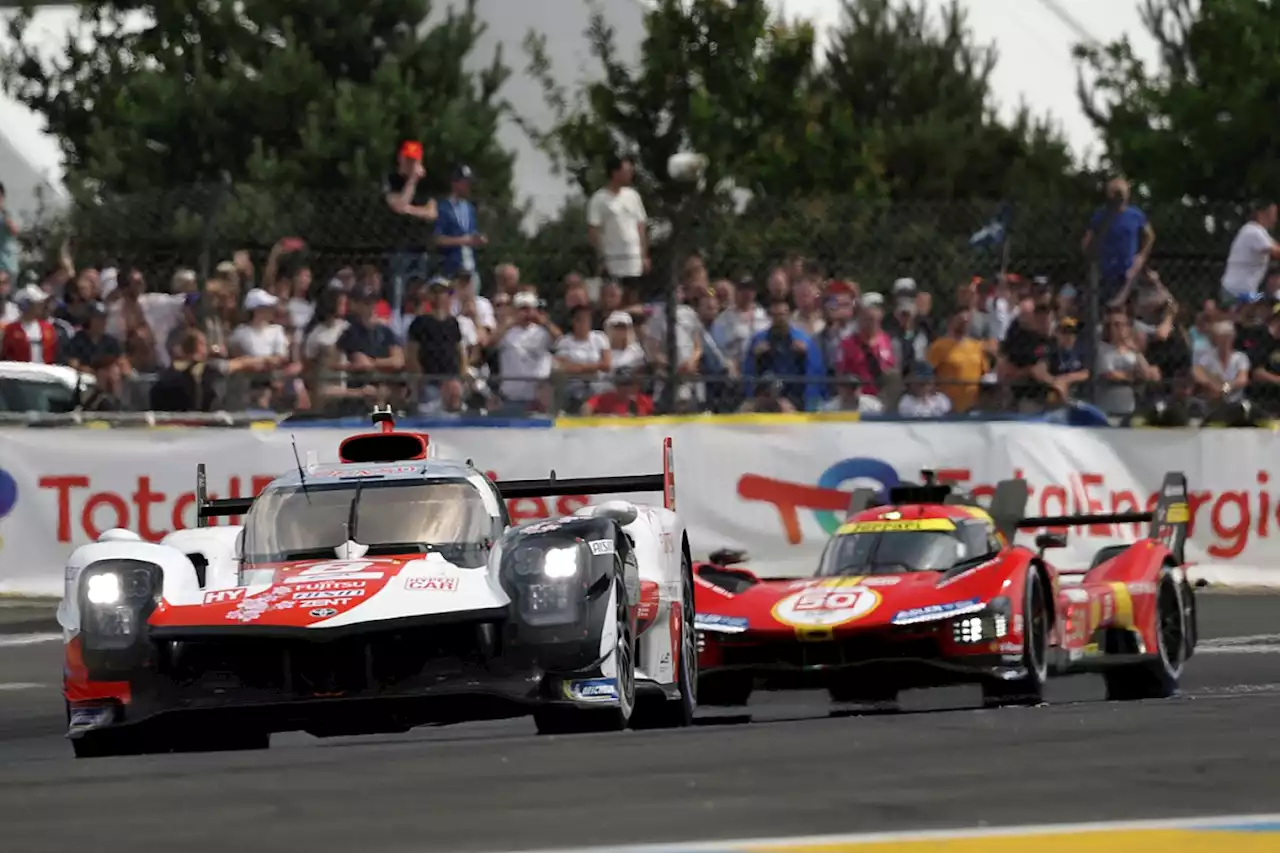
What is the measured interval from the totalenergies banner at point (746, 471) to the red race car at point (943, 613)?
3174 mm

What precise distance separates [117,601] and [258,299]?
822 centimetres

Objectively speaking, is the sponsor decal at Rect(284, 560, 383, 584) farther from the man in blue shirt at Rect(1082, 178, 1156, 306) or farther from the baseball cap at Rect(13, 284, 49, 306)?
the man in blue shirt at Rect(1082, 178, 1156, 306)

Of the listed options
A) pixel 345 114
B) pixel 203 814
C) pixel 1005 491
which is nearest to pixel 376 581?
pixel 203 814

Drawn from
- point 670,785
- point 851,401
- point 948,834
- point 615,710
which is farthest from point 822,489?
point 948,834

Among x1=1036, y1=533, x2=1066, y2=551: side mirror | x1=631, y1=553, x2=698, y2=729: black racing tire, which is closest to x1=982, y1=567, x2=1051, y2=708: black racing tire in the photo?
x1=1036, y1=533, x2=1066, y2=551: side mirror

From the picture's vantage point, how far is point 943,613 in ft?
37.6

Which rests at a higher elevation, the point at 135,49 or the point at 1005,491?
the point at 135,49

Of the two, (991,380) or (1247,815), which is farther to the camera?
(991,380)

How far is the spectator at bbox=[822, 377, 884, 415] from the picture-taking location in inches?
674

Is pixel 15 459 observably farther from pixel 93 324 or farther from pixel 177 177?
pixel 177 177

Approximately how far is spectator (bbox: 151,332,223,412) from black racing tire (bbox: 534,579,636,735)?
26.0ft

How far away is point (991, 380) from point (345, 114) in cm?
2009

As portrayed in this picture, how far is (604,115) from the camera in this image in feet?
127

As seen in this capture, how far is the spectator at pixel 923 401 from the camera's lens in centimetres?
1709
